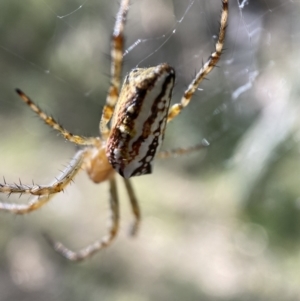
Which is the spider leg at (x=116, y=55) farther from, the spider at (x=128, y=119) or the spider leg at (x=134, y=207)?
the spider leg at (x=134, y=207)

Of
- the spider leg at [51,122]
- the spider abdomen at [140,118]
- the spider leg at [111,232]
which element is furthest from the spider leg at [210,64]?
the spider leg at [111,232]

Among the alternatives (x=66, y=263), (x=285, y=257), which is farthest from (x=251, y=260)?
(x=66, y=263)

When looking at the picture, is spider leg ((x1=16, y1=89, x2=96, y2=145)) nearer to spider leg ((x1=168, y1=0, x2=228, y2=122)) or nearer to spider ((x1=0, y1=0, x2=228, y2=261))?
spider ((x1=0, y1=0, x2=228, y2=261))

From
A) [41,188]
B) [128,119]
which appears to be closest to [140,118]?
[128,119]

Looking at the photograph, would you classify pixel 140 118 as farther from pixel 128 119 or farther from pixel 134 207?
pixel 134 207

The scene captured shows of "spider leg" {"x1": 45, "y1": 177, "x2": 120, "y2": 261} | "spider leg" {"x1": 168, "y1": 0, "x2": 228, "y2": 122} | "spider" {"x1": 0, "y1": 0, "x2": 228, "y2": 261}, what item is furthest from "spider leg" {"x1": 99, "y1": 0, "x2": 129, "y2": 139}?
"spider leg" {"x1": 45, "y1": 177, "x2": 120, "y2": 261}

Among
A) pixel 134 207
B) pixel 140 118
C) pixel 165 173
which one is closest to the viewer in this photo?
pixel 140 118

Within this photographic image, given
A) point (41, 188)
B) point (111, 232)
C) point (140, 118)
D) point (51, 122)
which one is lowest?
point (111, 232)

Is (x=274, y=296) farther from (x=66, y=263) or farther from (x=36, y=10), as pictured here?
(x=36, y=10)
